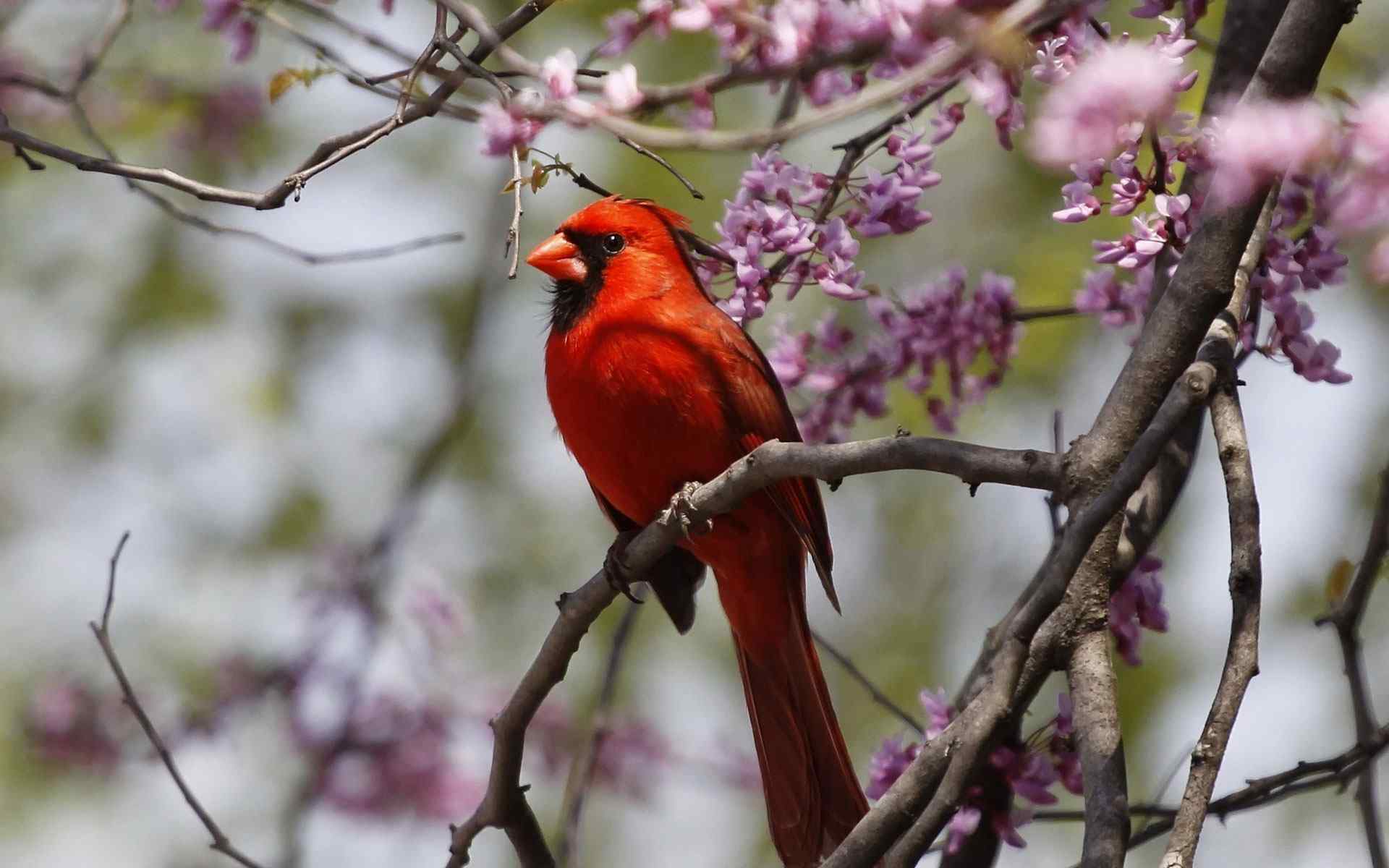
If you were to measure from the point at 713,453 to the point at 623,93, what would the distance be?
69.5 inches

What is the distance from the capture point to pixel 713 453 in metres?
3.56

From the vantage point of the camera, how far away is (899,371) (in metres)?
3.71

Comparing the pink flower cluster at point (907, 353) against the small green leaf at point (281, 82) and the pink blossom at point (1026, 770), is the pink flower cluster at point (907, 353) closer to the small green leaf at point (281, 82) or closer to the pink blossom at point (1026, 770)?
the pink blossom at point (1026, 770)

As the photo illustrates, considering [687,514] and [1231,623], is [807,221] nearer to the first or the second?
[687,514]

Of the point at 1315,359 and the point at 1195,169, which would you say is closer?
the point at 1195,169

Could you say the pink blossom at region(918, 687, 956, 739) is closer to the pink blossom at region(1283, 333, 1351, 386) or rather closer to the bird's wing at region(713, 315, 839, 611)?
the bird's wing at region(713, 315, 839, 611)

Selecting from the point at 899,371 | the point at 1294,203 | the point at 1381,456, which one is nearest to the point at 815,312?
the point at 1381,456

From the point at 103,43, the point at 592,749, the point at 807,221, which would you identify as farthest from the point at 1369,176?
the point at 103,43

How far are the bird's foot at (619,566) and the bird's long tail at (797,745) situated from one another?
0.36 m

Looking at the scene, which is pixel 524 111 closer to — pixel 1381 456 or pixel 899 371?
pixel 899 371

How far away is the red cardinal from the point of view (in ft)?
11.6

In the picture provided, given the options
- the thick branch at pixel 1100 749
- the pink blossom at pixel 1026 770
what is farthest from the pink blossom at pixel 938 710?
the thick branch at pixel 1100 749

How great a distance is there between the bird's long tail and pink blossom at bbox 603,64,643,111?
199 cm

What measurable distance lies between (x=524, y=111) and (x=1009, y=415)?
16.8 ft
